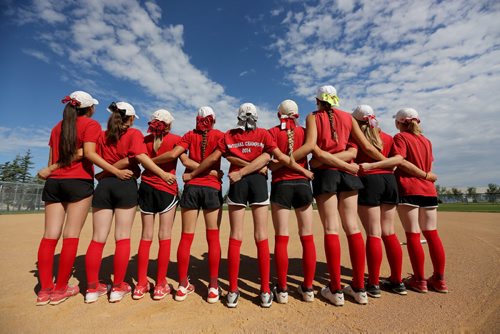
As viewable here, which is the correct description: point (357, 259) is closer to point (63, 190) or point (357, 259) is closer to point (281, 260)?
point (281, 260)

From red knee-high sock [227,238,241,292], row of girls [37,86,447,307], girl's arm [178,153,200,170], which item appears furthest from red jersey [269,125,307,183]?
girl's arm [178,153,200,170]

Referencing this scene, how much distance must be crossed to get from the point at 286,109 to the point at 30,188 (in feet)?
101

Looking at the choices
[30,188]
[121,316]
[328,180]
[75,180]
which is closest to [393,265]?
[328,180]

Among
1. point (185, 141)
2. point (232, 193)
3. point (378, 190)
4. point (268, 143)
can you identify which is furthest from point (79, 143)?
point (378, 190)

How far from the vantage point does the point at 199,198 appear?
11.8 feet

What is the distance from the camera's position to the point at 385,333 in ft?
8.66

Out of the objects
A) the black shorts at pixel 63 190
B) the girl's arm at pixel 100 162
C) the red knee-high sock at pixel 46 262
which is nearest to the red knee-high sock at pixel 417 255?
the girl's arm at pixel 100 162

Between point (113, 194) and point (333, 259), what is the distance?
118 inches

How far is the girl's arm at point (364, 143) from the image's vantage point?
3.66m

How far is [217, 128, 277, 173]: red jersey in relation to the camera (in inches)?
138

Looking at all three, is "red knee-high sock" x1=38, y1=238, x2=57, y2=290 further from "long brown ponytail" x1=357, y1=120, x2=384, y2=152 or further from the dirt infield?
"long brown ponytail" x1=357, y1=120, x2=384, y2=152

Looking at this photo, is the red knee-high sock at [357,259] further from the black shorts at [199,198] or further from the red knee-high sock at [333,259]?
the black shorts at [199,198]

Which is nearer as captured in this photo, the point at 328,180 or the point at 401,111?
the point at 328,180

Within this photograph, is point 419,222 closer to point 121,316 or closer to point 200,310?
point 200,310
